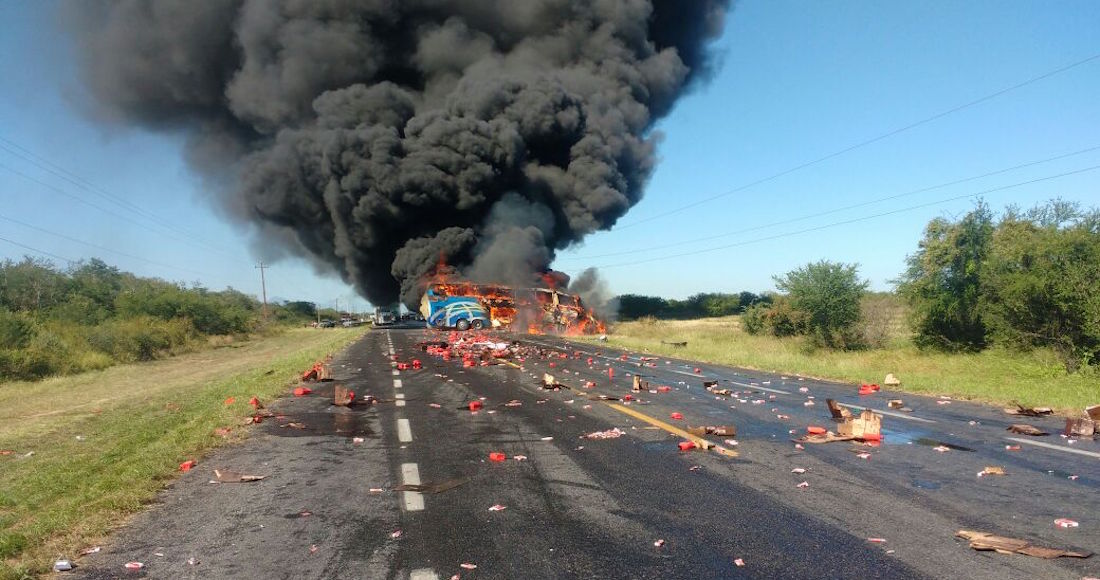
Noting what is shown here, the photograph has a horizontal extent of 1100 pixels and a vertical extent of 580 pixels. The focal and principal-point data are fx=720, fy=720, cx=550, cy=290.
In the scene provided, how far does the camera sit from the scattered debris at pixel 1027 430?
25.4 feet

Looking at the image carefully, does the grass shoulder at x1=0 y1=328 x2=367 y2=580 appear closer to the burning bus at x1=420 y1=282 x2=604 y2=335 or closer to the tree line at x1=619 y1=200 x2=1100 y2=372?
the tree line at x1=619 y1=200 x2=1100 y2=372

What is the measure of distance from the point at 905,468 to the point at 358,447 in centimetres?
526

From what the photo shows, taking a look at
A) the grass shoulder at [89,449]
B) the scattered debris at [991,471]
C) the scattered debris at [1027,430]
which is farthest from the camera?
the scattered debris at [1027,430]

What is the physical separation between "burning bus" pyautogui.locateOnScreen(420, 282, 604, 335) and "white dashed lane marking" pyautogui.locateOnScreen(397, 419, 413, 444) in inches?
1185

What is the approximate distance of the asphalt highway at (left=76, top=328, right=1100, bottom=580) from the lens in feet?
12.7

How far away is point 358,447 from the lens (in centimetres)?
758

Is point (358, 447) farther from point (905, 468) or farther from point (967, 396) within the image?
point (967, 396)

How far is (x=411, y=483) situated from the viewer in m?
5.82

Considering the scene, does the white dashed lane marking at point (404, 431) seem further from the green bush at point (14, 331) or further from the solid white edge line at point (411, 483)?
the green bush at point (14, 331)

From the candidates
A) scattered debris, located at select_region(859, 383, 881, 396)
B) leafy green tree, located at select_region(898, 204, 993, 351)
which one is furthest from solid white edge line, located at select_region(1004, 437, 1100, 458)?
leafy green tree, located at select_region(898, 204, 993, 351)

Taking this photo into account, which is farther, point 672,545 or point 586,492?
point 586,492

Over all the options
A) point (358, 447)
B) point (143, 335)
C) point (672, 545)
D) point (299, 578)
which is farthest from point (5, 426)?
point (143, 335)

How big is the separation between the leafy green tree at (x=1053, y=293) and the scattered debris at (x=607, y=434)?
12.0m

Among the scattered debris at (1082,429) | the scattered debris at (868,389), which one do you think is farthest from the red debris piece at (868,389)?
the scattered debris at (1082,429)
